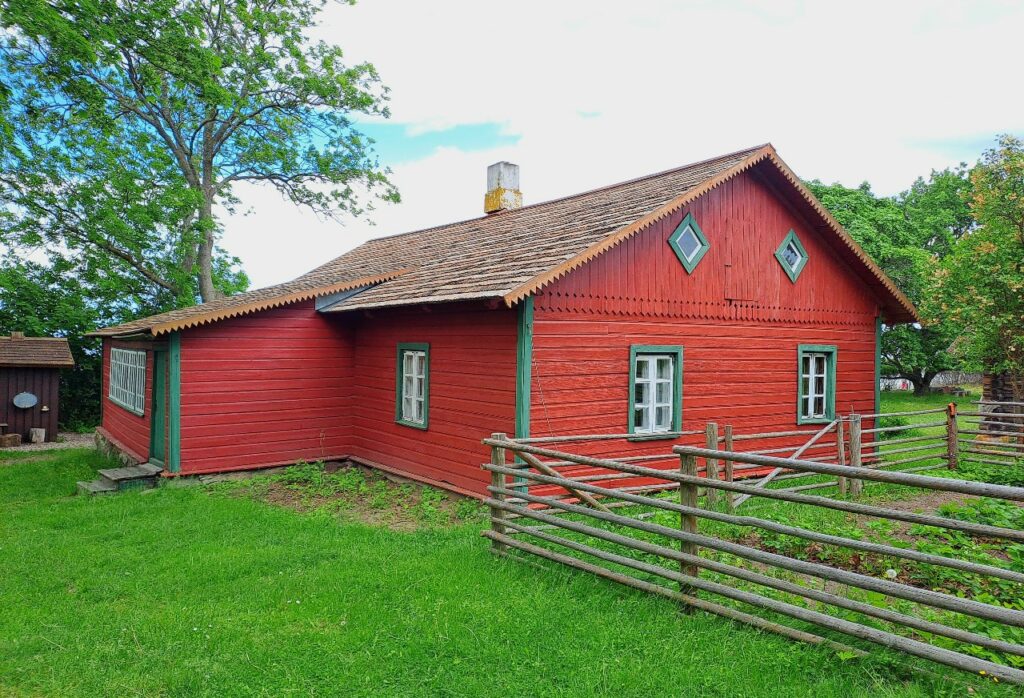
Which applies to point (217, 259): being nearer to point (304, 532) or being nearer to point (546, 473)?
point (304, 532)

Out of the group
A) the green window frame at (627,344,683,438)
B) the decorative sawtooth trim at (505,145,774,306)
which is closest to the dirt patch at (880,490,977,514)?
the green window frame at (627,344,683,438)

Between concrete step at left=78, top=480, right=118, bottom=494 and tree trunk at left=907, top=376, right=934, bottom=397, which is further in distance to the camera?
tree trunk at left=907, top=376, right=934, bottom=397

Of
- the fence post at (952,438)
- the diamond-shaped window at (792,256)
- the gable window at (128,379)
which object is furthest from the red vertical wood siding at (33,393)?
the fence post at (952,438)

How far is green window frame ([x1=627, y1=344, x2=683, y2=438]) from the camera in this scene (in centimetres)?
1118

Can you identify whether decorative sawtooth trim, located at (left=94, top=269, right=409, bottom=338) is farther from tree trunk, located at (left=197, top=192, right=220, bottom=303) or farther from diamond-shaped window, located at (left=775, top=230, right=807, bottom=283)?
tree trunk, located at (left=197, top=192, right=220, bottom=303)

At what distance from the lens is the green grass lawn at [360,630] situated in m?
4.56

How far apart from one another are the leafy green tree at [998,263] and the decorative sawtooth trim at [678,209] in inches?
133

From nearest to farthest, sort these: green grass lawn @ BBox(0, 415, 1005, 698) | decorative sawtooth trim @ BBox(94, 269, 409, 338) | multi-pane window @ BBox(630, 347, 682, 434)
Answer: green grass lawn @ BBox(0, 415, 1005, 698)
multi-pane window @ BBox(630, 347, 682, 434)
decorative sawtooth trim @ BBox(94, 269, 409, 338)

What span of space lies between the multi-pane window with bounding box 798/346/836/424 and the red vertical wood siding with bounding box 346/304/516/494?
7.01m

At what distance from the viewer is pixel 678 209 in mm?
11672

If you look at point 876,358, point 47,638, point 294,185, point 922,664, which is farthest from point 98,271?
point 922,664

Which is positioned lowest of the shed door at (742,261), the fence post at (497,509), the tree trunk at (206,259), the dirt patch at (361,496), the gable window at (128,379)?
the dirt patch at (361,496)

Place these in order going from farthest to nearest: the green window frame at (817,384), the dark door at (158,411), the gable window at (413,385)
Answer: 1. the green window frame at (817,384)
2. the dark door at (158,411)
3. the gable window at (413,385)

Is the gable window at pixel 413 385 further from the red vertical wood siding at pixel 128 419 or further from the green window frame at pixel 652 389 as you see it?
the red vertical wood siding at pixel 128 419
